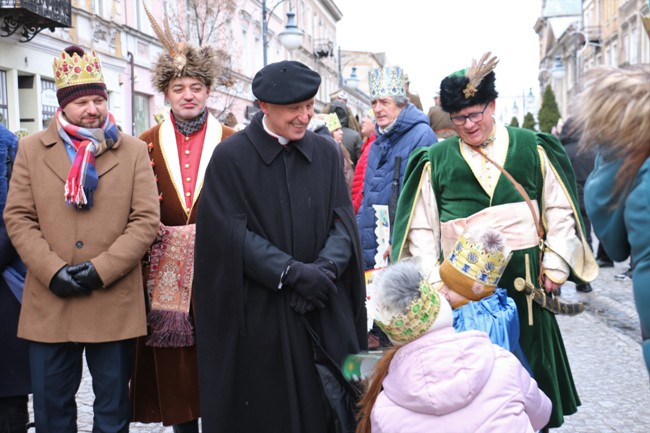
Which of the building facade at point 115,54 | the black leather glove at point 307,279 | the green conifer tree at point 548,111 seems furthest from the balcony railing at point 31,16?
the green conifer tree at point 548,111

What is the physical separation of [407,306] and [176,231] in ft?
5.83

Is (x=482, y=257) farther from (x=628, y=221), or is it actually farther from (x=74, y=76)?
(x=74, y=76)

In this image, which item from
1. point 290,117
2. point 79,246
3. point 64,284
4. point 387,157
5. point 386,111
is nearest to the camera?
point 290,117

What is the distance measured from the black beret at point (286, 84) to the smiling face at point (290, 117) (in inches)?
1.9

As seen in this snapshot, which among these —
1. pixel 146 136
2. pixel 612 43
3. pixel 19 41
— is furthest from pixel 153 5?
pixel 612 43

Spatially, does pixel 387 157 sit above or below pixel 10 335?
above

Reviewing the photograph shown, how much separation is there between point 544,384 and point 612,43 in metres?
51.4

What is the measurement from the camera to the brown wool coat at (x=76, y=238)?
3895mm

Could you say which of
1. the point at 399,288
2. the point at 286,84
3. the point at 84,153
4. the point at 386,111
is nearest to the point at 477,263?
the point at 399,288

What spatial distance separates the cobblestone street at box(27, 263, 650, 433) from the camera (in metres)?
A: 5.16

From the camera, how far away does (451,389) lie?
2750 mm

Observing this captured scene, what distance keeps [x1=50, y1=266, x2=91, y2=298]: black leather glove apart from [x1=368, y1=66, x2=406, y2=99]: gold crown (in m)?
3.03

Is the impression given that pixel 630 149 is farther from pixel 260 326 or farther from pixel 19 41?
pixel 19 41

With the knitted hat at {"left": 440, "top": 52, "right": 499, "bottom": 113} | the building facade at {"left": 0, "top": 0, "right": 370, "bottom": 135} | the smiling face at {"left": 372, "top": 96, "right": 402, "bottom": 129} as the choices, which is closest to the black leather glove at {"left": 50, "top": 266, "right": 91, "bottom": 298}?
the knitted hat at {"left": 440, "top": 52, "right": 499, "bottom": 113}
